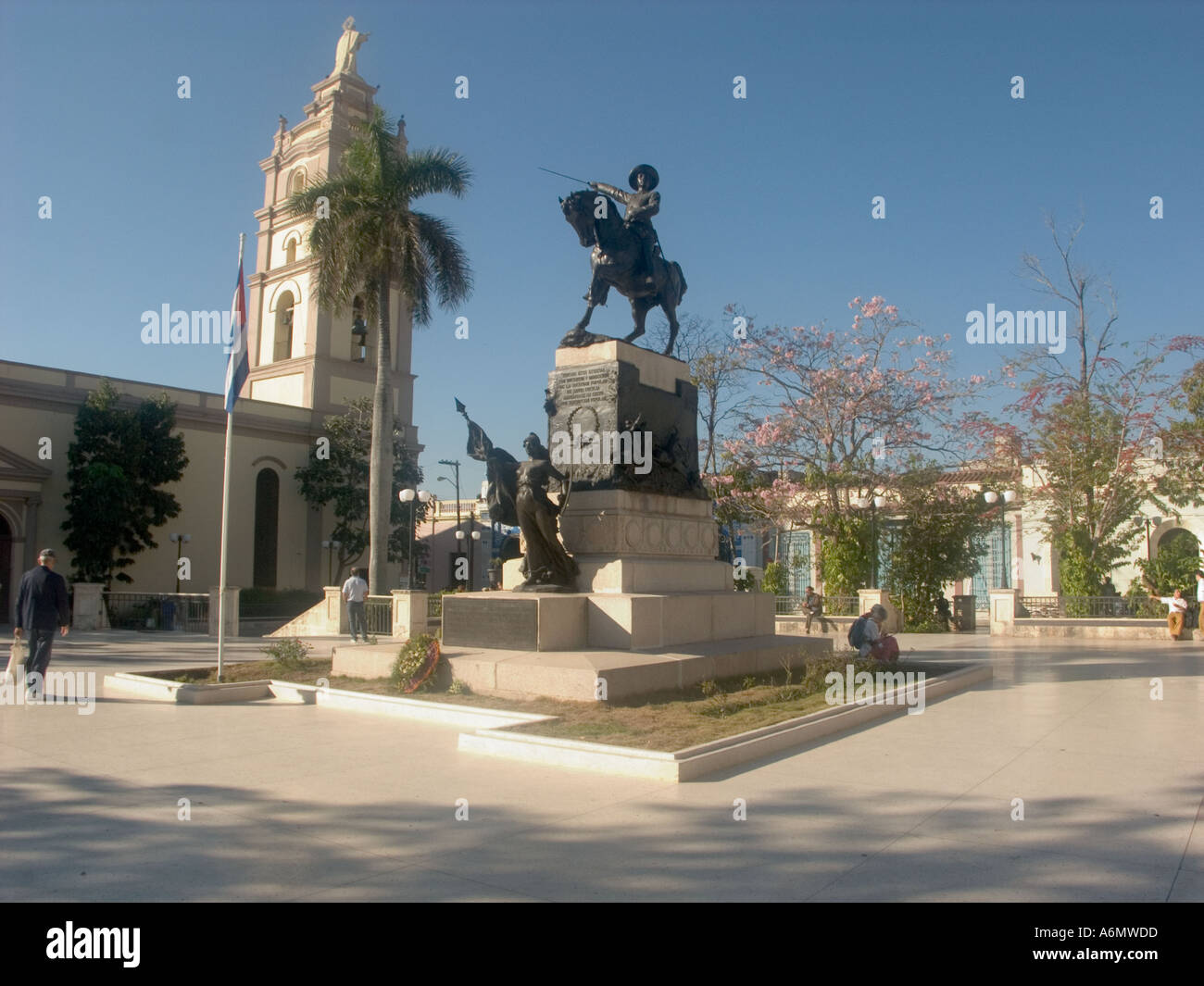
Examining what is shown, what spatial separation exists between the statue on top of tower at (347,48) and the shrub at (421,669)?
3540cm

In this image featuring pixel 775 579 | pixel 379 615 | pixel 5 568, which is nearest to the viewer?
pixel 379 615

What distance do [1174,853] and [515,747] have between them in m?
4.08

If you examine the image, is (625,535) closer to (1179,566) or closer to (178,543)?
(1179,566)

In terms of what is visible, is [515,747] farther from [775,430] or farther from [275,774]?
[775,430]

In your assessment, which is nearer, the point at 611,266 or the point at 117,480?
the point at 611,266

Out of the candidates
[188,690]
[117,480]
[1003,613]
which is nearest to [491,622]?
[188,690]

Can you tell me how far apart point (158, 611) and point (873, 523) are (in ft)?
67.0

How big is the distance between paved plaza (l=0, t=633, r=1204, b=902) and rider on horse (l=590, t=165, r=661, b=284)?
7.37 meters

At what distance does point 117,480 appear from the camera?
29.3 meters

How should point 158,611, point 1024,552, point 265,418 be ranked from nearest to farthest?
1. point 158,611
2. point 1024,552
3. point 265,418

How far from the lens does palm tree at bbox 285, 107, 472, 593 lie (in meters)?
23.3

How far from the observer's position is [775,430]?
1004 inches

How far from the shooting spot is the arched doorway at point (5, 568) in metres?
29.1
